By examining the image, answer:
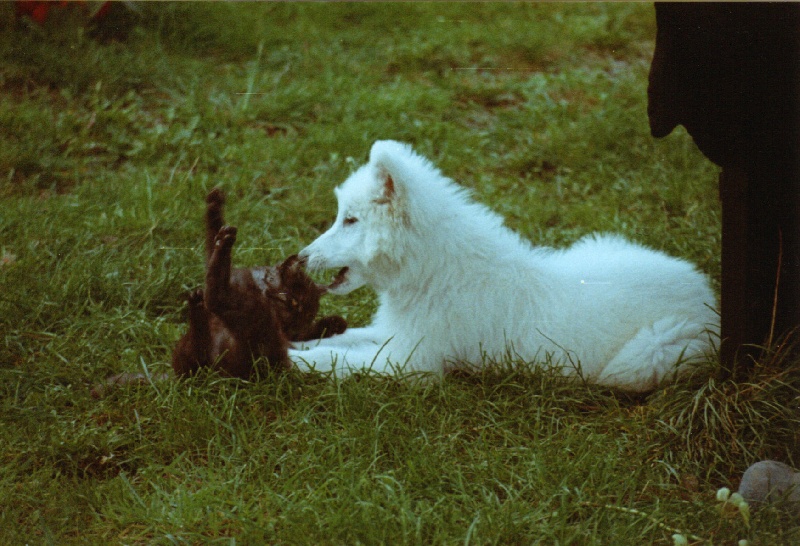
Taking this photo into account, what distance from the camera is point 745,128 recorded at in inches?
130

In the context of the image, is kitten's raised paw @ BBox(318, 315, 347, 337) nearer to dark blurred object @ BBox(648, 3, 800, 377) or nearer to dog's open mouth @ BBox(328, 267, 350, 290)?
dog's open mouth @ BBox(328, 267, 350, 290)

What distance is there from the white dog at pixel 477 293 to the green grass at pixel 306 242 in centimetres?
16

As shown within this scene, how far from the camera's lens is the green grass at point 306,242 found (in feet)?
10.0

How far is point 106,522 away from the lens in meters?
3.06

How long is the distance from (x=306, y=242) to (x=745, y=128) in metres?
2.70

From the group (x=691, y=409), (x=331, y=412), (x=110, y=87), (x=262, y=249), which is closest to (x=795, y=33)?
(x=691, y=409)

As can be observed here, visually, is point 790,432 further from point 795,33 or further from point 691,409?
point 795,33

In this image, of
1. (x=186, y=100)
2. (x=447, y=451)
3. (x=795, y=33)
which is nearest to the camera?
(x=795, y=33)

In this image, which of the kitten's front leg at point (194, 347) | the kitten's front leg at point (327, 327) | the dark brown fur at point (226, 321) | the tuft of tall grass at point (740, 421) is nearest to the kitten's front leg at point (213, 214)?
the dark brown fur at point (226, 321)

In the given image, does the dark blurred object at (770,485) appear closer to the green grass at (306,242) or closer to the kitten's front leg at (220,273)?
the green grass at (306,242)

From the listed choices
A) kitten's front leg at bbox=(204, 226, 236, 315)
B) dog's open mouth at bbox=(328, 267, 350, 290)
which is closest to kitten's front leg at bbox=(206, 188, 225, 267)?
kitten's front leg at bbox=(204, 226, 236, 315)

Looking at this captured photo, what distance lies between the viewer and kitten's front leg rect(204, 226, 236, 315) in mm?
3621

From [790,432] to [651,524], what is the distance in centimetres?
77

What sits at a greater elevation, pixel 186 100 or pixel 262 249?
pixel 186 100
